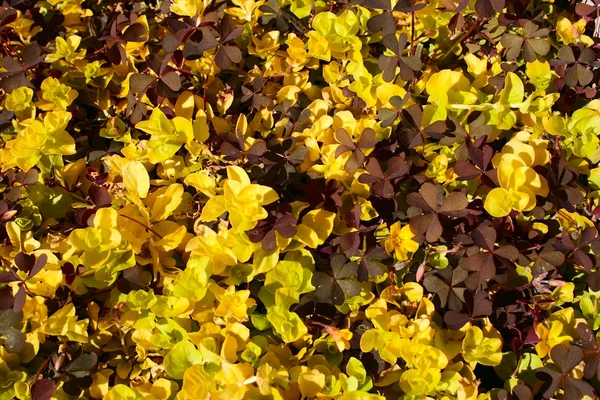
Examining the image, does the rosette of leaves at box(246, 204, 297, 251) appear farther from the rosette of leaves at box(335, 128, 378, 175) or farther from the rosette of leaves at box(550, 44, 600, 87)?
the rosette of leaves at box(550, 44, 600, 87)

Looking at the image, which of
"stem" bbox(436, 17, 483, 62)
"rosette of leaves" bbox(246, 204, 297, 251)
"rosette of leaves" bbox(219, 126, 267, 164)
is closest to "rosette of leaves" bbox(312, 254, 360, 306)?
"rosette of leaves" bbox(246, 204, 297, 251)

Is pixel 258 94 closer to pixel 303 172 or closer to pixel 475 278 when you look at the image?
pixel 303 172

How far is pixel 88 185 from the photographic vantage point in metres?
1.92

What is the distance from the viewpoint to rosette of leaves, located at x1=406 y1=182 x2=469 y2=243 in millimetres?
1599

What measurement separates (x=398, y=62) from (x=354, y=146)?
0.34 m

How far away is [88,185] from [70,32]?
2.40ft

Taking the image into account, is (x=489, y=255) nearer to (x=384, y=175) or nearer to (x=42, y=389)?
(x=384, y=175)

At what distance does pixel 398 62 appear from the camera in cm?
187

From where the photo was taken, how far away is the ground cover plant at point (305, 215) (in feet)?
5.09

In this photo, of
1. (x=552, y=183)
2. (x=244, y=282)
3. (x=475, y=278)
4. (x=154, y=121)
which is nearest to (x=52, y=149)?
(x=154, y=121)

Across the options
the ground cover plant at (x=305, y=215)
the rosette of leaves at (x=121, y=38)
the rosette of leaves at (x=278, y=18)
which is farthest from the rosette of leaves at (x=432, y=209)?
the rosette of leaves at (x=121, y=38)

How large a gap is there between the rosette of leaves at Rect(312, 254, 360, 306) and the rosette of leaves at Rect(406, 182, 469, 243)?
209 mm

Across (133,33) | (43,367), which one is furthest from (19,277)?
(133,33)

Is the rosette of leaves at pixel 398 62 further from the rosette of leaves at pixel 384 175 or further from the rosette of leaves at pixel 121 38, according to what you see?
the rosette of leaves at pixel 121 38
